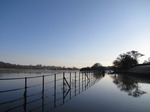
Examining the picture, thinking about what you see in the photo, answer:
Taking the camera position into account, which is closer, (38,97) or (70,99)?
(70,99)

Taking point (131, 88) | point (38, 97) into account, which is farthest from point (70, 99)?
point (131, 88)

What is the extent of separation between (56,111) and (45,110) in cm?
55

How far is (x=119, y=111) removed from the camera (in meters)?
5.63

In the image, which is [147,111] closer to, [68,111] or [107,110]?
[107,110]

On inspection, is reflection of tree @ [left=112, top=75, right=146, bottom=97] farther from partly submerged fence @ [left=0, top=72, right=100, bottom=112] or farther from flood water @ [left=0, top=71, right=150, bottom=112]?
partly submerged fence @ [left=0, top=72, right=100, bottom=112]

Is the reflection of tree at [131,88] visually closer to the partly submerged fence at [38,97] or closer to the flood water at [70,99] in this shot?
the flood water at [70,99]

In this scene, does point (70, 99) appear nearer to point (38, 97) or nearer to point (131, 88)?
point (38, 97)

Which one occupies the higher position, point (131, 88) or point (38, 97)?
point (38, 97)

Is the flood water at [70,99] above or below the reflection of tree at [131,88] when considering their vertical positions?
above

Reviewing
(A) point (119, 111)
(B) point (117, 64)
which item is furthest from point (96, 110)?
(B) point (117, 64)

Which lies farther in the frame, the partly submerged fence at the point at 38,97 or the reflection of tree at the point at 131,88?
the reflection of tree at the point at 131,88

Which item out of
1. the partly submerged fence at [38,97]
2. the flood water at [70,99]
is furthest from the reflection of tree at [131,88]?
the partly submerged fence at [38,97]

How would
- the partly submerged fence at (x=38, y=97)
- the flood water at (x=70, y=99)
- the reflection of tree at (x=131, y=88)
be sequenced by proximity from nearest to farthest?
the flood water at (x=70, y=99) < the partly submerged fence at (x=38, y=97) < the reflection of tree at (x=131, y=88)

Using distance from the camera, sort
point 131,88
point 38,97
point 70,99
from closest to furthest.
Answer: point 70,99
point 38,97
point 131,88
